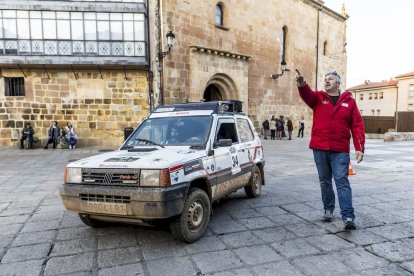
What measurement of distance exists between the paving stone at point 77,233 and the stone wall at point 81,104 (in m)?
12.8

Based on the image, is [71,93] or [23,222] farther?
[71,93]

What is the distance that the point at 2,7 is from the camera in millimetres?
15148

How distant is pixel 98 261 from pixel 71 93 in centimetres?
1483

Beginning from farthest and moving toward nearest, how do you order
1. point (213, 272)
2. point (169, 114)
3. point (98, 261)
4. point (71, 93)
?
point (71, 93) < point (169, 114) < point (98, 261) < point (213, 272)

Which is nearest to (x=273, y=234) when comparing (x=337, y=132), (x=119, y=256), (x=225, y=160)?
(x=225, y=160)

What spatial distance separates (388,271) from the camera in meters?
3.11

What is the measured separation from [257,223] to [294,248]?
0.94 metres

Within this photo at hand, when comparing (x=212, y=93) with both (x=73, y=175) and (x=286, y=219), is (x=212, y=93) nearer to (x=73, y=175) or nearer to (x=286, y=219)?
(x=286, y=219)

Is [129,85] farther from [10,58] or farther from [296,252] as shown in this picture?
[296,252]

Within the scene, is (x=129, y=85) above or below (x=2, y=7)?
below

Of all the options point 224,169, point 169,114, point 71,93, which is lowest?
point 224,169

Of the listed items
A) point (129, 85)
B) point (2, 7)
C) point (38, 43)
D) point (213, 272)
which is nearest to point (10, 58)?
point (38, 43)

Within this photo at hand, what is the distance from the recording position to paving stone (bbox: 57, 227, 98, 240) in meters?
4.11

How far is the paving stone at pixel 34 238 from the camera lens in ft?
13.0
